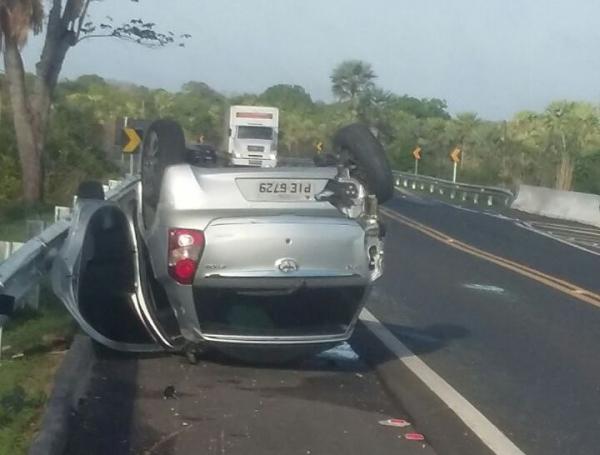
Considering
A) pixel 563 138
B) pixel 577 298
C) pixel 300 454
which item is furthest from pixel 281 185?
pixel 563 138

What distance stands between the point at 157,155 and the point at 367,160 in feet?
5.03

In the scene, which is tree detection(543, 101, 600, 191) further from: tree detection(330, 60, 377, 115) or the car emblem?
the car emblem

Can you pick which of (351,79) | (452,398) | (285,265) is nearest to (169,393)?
(285,265)

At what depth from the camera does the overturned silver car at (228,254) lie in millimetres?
8742

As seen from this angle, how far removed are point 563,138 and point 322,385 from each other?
59924 millimetres

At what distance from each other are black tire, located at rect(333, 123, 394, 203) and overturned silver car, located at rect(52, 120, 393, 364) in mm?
10

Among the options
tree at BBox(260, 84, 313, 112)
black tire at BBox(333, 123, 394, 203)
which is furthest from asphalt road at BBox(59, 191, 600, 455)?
tree at BBox(260, 84, 313, 112)

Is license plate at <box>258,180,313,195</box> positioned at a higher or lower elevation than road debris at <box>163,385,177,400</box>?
higher

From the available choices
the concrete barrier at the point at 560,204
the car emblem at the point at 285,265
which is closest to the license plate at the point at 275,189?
→ the car emblem at the point at 285,265

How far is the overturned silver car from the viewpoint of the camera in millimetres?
8742

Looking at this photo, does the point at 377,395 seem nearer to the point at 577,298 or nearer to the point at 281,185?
the point at 281,185

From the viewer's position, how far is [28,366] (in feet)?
30.0

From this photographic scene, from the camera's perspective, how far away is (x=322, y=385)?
30.4ft

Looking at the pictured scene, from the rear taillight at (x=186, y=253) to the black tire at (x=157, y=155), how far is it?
1.87ft
